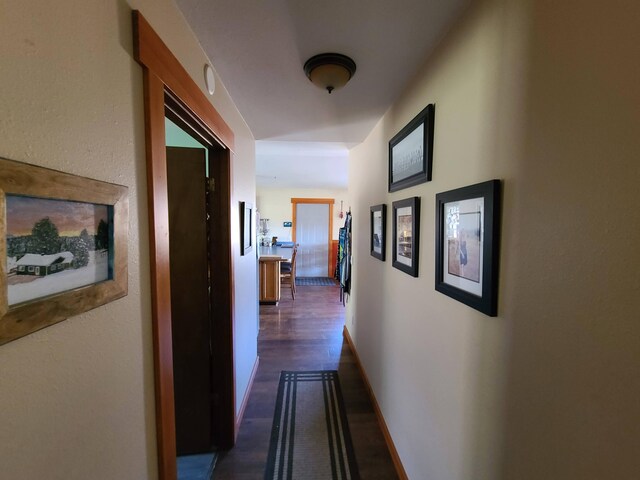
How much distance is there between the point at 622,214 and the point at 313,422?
A: 2.12m

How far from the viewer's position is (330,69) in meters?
1.31

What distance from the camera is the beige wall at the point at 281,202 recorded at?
7.00m

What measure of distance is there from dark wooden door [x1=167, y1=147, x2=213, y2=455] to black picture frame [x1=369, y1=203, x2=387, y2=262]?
117 cm

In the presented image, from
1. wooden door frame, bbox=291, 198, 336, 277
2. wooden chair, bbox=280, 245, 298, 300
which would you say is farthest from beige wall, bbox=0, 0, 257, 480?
wooden door frame, bbox=291, 198, 336, 277

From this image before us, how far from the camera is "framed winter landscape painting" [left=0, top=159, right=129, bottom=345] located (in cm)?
43

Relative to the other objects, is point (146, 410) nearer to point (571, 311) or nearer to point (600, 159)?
point (571, 311)

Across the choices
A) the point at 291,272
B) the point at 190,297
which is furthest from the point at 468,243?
the point at 291,272

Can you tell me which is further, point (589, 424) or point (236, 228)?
point (236, 228)

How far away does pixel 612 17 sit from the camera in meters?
0.53

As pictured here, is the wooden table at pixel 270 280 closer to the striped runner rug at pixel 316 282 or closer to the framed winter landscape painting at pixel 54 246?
the striped runner rug at pixel 316 282

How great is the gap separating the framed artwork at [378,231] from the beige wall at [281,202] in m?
4.88

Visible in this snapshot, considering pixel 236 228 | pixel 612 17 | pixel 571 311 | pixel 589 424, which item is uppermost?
pixel 612 17

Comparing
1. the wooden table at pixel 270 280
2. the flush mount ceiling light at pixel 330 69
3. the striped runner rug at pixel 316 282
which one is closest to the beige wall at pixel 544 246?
the flush mount ceiling light at pixel 330 69

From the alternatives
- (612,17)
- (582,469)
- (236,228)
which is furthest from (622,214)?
(236,228)
